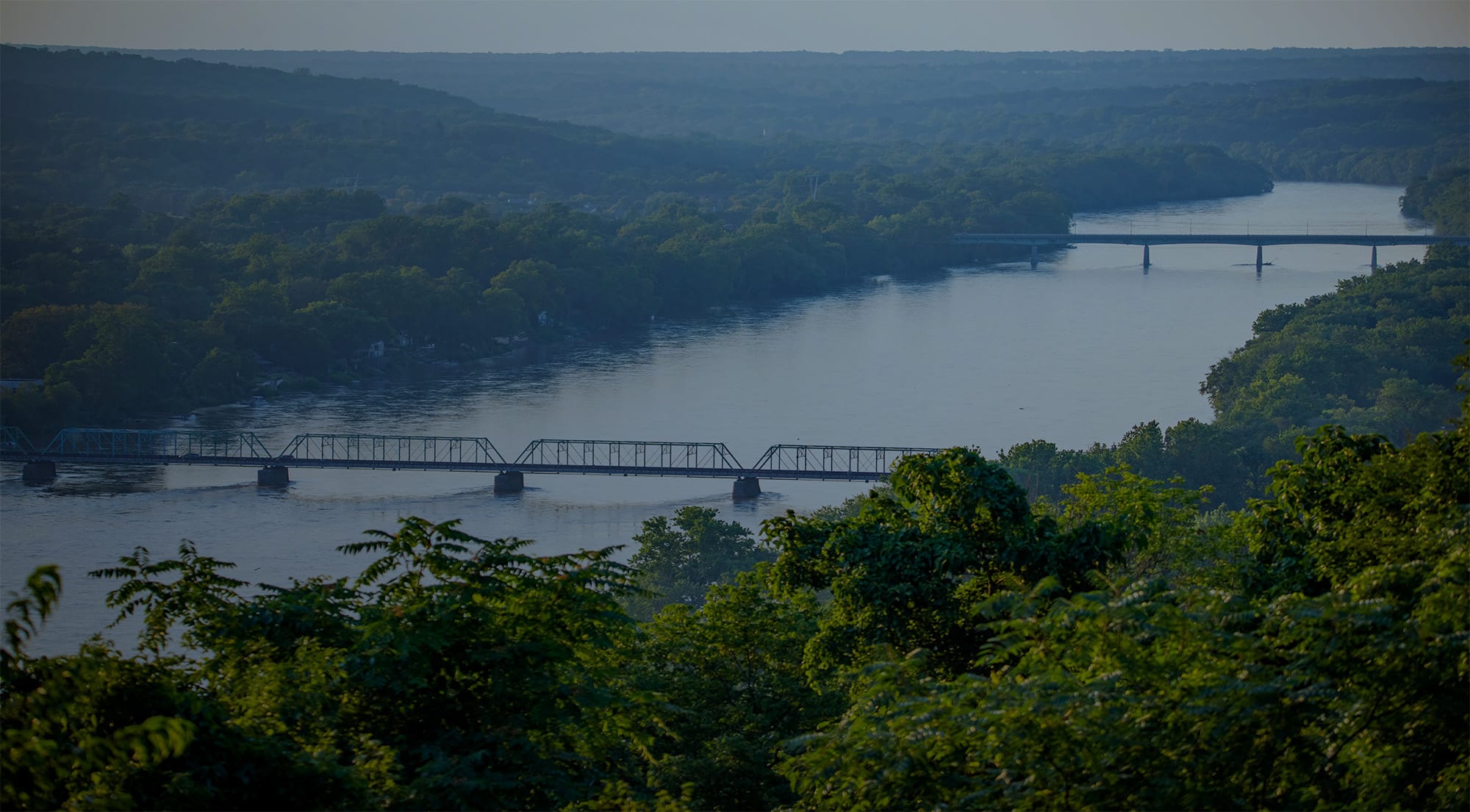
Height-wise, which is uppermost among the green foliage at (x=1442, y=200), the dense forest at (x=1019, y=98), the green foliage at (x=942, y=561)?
the dense forest at (x=1019, y=98)

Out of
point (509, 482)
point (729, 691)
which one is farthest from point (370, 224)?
point (729, 691)

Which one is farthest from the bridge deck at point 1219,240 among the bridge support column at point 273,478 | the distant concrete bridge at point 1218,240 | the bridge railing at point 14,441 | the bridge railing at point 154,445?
the bridge railing at point 14,441

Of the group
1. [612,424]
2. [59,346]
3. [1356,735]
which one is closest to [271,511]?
[612,424]

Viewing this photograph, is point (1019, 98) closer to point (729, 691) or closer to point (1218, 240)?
point (1218, 240)

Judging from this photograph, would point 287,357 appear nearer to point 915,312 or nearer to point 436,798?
point 915,312

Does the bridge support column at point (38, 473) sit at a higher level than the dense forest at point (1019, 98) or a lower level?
Answer: lower

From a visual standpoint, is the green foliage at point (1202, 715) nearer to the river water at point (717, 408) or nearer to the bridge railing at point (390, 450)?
the river water at point (717, 408)
